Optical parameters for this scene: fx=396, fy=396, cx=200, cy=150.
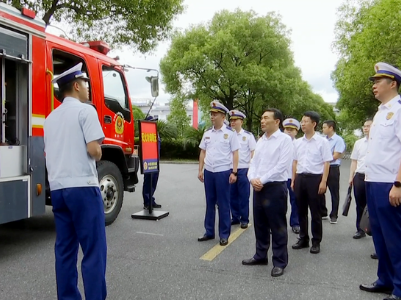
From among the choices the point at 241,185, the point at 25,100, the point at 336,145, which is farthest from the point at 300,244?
the point at 25,100

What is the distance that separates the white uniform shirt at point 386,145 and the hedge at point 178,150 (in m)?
19.0

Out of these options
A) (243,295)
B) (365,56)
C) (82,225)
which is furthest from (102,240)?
(365,56)

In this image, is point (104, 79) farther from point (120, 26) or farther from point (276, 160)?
point (120, 26)

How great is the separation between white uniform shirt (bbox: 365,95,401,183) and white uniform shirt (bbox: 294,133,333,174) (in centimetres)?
135

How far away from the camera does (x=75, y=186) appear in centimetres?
285

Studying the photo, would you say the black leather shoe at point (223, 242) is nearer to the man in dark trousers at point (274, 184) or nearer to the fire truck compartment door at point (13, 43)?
the man in dark trousers at point (274, 184)

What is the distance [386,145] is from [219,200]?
7.81 feet

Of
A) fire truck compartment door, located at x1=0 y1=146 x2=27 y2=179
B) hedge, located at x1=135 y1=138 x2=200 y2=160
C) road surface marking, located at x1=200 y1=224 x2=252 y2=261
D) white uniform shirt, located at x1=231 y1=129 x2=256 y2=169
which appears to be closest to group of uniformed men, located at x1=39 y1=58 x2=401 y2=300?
road surface marking, located at x1=200 y1=224 x2=252 y2=261

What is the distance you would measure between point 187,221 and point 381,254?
3.44 metres

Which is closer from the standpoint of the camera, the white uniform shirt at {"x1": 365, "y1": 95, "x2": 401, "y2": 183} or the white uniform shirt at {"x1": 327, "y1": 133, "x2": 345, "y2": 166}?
the white uniform shirt at {"x1": 365, "y1": 95, "x2": 401, "y2": 183}

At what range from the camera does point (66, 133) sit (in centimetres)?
284

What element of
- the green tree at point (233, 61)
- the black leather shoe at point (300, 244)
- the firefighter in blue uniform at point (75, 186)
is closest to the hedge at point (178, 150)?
the green tree at point (233, 61)

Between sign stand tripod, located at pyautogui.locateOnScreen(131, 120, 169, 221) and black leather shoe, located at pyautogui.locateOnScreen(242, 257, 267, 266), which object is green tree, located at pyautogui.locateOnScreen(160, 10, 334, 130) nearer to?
sign stand tripod, located at pyautogui.locateOnScreen(131, 120, 169, 221)

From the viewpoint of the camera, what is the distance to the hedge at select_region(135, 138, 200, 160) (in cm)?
2248
